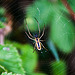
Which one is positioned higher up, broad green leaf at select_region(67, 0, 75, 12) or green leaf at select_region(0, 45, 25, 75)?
broad green leaf at select_region(67, 0, 75, 12)

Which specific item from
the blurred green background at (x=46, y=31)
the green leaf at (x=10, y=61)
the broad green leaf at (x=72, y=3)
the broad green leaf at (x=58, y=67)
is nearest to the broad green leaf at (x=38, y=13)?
the blurred green background at (x=46, y=31)

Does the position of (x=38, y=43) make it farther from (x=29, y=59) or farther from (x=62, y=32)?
(x=62, y=32)

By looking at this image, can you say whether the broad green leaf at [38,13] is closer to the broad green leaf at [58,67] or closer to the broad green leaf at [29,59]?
the broad green leaf at [29,59]

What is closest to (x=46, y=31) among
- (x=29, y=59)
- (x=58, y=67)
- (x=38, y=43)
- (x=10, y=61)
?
(x=38, y=43)

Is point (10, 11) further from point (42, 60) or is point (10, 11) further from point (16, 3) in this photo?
point (42, 60)

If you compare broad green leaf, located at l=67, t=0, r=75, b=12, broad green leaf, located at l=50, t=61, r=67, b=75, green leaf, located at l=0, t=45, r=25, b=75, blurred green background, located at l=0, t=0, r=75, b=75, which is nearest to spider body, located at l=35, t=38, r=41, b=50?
blurred green background, located at l=0, t=0, r=75, b=75

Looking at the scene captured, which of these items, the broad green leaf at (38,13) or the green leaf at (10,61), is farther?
the broad green leaf at (38,13)

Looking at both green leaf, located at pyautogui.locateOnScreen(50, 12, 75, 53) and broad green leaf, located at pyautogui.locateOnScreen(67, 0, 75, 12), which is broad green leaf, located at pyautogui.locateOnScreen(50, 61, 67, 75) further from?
broad green leaf, located at pyautogui.locateOnScreen(67, 0, 75, 12)
